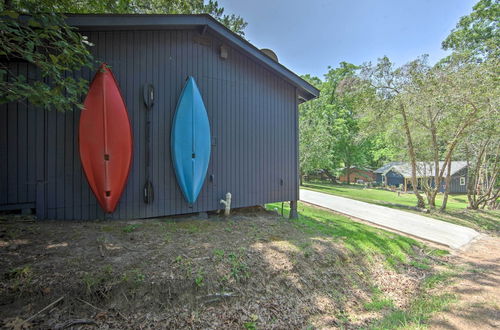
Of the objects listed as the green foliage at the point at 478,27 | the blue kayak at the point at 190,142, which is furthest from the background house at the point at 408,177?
the blue kayak at the point at 190,142

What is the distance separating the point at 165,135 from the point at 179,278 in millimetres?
2756

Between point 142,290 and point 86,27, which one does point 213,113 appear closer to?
point 86,27

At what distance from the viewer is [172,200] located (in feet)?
14.4

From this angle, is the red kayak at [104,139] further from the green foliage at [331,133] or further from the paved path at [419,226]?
the green foliage at [331,133]

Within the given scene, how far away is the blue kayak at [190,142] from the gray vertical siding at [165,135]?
0.60 feet

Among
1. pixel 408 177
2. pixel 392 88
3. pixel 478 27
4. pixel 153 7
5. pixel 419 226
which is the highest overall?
pixel 478 27

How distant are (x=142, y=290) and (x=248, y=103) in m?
4.20

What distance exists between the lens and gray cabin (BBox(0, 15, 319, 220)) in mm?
3584

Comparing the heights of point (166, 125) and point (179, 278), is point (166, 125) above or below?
above

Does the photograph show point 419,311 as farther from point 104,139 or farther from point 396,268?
point 104,139

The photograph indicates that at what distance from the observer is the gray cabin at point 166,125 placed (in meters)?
3.58

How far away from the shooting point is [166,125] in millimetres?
4344

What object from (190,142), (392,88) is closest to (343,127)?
(392,88)

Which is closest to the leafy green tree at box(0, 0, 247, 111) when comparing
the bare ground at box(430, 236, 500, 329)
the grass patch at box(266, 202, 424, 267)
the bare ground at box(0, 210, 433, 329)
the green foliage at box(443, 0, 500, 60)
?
the bare ground at box(0, 210, 433, 329)
